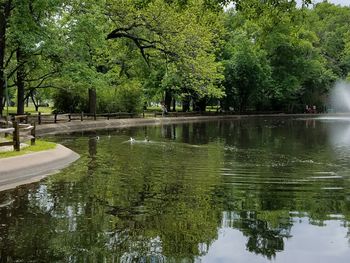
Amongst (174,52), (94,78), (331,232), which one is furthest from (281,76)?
(331,232)

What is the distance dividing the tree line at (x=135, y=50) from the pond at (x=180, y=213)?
4.37 m

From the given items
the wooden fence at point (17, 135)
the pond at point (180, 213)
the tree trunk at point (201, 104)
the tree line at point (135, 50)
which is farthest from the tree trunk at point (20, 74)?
the tree trunk at point (201, 104)

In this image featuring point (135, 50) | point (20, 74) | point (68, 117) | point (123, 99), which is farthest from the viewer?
point (123, 99)

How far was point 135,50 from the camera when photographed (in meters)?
48.2

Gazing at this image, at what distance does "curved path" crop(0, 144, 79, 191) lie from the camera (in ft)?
48.0

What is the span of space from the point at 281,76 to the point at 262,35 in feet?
220

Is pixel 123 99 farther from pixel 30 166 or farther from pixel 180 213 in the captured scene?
pixel 180 213

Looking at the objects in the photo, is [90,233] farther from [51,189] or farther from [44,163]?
[44,163]

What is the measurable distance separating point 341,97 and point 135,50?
57.2 m

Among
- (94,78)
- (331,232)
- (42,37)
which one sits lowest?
(331,232)

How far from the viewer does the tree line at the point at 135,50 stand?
16141 millimetres

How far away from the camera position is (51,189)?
532 inches

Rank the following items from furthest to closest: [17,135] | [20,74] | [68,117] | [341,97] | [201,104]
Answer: [341,97], [201,104], [68,117], [20,74], [17,135]

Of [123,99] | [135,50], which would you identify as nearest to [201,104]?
[123,99]
